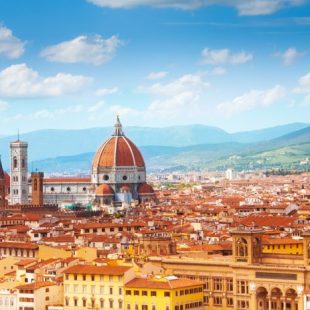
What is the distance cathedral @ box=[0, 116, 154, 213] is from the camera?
155250 millimetres

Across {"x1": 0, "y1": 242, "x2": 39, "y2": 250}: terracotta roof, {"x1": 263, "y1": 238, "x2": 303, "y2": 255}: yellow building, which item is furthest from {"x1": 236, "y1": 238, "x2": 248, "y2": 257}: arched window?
{"x1": 0, "y1": 242, "x2": 39, "y2": 250}: terracotta roof

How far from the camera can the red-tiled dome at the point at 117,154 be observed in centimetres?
16025

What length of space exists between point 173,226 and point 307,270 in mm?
42856

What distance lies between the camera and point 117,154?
160 meters

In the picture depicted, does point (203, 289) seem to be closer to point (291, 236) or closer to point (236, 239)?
point (236, 239)

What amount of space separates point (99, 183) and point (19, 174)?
1013 centimetres

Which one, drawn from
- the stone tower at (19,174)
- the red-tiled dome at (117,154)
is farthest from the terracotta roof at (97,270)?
the red-tiled dome at (117,154)

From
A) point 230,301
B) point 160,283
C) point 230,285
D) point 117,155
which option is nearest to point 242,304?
point 230,301

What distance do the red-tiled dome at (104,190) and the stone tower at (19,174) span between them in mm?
8177

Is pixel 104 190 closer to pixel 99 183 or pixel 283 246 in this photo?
pixel 99 183

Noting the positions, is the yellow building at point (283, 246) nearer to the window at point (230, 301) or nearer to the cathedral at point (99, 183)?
the window at point (230, 301)

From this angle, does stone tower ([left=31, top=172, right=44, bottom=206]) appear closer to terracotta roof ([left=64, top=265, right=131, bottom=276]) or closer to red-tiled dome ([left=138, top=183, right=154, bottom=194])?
red-tiled dome ([left=138, top=183, right=154, bottom=194])

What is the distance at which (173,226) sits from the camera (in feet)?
338

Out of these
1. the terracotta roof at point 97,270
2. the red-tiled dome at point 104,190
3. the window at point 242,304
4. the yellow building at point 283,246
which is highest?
the red-tiled dome at point 104,190
